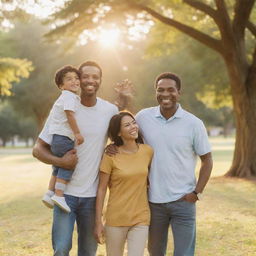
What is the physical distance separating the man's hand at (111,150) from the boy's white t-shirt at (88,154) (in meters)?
0.08

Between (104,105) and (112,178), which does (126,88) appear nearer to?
(104,105)

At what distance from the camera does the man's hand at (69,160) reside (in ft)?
13.8

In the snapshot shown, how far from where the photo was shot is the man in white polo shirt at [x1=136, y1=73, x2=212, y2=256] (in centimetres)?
429

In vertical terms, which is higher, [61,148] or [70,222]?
[61,148]

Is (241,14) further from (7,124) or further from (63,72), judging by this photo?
(7,124)

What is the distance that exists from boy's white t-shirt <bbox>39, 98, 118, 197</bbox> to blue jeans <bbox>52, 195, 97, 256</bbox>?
7 centimetres

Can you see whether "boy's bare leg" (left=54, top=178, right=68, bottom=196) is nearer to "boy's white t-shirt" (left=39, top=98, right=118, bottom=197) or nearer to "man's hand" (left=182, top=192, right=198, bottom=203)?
"boy's white t-shirt" (left=39, top=98, right=118, bottom=197)

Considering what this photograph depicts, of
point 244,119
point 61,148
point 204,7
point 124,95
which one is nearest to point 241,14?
point 204,7

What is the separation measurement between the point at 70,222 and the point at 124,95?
1.32m

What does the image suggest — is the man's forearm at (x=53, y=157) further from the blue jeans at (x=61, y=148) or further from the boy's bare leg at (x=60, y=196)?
the boy's bare leg at (x=60, y=196)

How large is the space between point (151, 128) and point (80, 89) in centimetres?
72

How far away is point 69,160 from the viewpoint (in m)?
4.20

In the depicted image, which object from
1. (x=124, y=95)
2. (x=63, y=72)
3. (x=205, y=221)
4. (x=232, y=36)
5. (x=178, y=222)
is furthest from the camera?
(x=232, y=36)

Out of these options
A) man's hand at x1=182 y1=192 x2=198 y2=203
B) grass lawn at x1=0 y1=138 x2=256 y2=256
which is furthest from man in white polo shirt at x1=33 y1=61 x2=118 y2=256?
grass lawn at x1=0 y1=138 x2=256 y2=256
